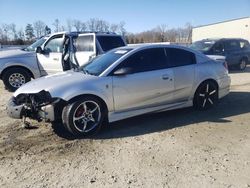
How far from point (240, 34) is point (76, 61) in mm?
24694

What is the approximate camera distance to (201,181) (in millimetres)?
3645

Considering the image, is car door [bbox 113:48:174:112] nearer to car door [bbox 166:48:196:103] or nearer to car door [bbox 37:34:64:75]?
car door [bbox 166:48:196:103]

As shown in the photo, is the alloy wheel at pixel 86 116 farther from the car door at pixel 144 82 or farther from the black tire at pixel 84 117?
the car door at pixel 144 82

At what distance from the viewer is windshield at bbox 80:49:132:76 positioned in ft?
18.8

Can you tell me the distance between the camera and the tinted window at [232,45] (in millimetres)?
15375

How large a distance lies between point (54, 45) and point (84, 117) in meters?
5.66

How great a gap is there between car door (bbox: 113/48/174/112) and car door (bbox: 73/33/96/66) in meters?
3.67

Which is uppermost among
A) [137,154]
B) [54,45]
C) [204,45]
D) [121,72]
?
[54,45]

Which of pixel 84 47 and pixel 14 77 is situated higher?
pixel 84 47

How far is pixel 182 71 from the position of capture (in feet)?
20.8

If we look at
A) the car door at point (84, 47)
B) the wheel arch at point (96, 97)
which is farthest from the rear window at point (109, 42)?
the wheel arch at point (96, 97)

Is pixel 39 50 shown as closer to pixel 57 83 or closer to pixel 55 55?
A: pixel 55 55

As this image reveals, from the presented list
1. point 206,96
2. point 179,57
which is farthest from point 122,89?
point 206,96

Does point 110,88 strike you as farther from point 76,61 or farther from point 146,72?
point 76,61
